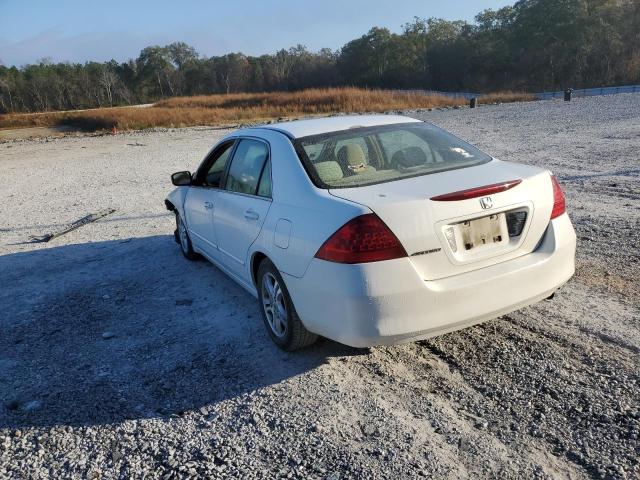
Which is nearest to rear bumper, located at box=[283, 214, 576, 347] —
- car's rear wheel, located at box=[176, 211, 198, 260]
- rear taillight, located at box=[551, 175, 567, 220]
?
rear taillight, located at box=[551, 175, 567, 220]

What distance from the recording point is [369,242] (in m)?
3.00

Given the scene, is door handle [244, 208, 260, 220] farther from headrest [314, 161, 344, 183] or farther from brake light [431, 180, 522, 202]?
brake light [431, 180, 522, 202]

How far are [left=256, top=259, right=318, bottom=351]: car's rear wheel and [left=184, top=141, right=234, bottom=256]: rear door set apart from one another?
4.11 feet

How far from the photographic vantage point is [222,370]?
3.71 meters

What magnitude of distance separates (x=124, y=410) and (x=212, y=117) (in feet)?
Result: 107

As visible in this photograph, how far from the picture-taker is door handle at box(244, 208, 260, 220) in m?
3.98

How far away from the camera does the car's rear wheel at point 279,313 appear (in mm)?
3609

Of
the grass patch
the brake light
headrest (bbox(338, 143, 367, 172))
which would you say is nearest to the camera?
the brake light

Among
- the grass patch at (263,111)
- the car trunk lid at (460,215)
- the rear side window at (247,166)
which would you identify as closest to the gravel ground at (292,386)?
the car trunk lid at (460,215)

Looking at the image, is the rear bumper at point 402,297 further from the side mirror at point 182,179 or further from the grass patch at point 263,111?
the grass patch at point 263,111

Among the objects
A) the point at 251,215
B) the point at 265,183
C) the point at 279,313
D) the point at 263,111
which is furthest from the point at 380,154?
the point at 263,111

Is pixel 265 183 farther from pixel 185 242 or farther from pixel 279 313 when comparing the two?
pixel 185 242

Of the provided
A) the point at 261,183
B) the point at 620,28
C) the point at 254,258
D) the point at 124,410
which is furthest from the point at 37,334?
the point at 620,28

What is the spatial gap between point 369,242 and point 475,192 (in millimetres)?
716
